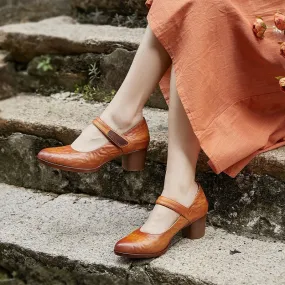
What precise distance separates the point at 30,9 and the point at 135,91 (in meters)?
1.29

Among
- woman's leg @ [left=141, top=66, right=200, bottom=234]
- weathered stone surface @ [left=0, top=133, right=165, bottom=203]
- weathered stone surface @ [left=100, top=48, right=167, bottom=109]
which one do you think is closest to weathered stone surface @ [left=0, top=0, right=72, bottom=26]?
weathered stone surface @ [left=100, top=48, right=167, bottom=109]

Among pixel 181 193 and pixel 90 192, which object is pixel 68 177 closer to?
pixel 90 192

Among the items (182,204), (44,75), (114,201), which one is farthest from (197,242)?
(44,75)

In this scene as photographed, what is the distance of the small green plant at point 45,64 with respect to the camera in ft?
8.68

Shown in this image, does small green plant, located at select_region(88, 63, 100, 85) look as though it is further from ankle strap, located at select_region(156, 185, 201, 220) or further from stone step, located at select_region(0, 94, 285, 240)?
ankle strap, located at select_region(156, 185, 201, 220)

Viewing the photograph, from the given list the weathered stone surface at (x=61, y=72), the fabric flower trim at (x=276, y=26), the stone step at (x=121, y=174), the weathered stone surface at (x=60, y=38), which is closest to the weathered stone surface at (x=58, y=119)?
the stone step at (x=121, y=174)

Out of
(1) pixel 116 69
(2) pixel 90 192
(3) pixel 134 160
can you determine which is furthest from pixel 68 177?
(1) pixel 116 69

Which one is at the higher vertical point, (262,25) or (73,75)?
(262,25)

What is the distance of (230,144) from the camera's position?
70.6 inches

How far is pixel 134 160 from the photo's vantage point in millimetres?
1970

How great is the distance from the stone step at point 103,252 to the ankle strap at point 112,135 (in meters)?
0.27

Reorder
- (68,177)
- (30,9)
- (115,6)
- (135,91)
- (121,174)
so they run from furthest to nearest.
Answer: (30,9) → (115,6) → (68,177) → (121,174) → (135,91)

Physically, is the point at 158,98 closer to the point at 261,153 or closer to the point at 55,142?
the point at 55,142

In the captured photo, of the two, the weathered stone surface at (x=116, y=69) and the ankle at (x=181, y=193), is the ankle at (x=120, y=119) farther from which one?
the weathered stone surface at (x=116, y=69)
